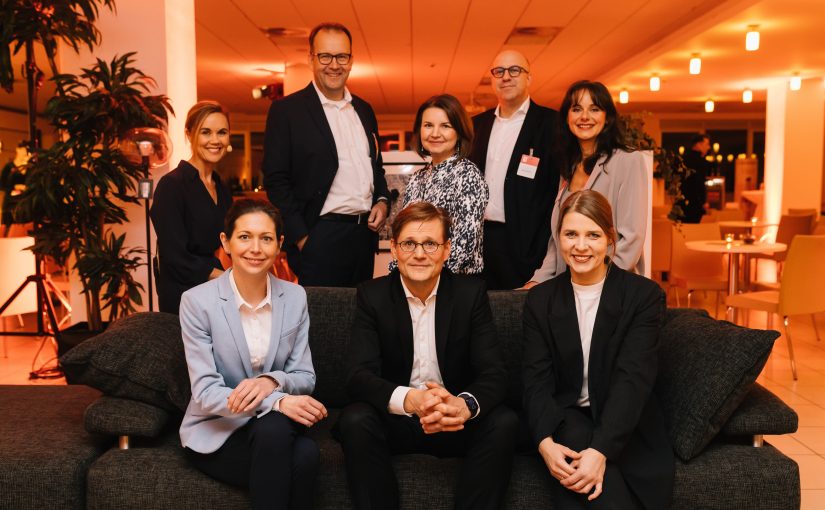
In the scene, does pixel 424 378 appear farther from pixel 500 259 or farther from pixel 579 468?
pixel 500 259

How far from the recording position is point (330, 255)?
136 inches

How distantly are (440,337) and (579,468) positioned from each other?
661mm

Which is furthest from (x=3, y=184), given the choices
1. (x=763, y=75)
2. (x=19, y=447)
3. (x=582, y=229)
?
(x=763, y=75)

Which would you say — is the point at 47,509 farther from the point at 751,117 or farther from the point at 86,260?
the point at 751,117

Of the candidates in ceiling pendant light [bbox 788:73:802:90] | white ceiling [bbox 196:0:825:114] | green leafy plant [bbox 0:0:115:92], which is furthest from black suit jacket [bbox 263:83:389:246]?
ceiling pendant light [bbox 788:73:802:90]

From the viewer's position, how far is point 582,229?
8.31 feet

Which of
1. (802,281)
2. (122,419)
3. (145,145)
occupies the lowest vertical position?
(122,419)

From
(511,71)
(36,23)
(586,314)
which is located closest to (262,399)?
(586,314)

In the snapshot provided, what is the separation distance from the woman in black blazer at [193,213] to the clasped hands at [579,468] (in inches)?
68.7

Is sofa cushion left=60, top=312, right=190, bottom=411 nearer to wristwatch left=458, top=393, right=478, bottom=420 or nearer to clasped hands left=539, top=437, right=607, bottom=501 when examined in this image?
wristwatch left=458, top=393, right=478, bottom=420

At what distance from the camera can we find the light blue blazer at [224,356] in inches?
95.7

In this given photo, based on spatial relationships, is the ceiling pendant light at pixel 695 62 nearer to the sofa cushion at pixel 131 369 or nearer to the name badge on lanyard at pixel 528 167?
the name badge on lanyard at pixel 528 167

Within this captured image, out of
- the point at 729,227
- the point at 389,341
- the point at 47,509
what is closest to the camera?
the point at 47,509

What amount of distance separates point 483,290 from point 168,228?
4.90 ft
